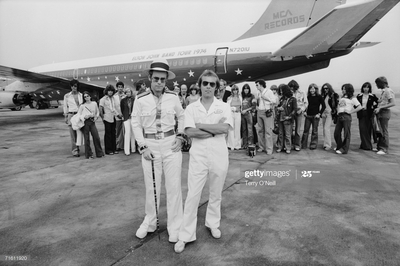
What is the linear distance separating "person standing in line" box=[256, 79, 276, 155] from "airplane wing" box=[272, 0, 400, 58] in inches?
124

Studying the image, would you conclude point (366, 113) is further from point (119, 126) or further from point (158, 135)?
point (119, 126)

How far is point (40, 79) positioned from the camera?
1509cm

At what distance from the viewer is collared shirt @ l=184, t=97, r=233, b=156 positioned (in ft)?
8.55

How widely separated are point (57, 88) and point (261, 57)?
534 inches

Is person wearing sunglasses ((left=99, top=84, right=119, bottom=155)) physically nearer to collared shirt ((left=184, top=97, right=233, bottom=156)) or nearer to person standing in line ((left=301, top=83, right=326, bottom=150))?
collared shirt ((left=184, top=97, right=233, bottom=156))

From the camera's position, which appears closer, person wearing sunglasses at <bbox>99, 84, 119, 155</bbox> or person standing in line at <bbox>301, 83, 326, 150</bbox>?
person wearing sunglasses at <bbox>99, 84, 119, 155</bbox>

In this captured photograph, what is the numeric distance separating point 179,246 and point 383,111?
6608mm

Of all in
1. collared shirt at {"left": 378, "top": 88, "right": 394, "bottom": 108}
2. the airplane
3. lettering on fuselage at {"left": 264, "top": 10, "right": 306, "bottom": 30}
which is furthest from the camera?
lettering on fuselage at {"left": 264, "top": 10, "right": 306, "bottom": 30}

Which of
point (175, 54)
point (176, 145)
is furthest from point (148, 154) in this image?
point (175, 54)

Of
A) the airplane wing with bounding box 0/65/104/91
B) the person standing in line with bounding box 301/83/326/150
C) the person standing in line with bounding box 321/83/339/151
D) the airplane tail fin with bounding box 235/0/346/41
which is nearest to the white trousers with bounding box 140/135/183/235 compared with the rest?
the person standing in line with bounding box 301/83/326/150

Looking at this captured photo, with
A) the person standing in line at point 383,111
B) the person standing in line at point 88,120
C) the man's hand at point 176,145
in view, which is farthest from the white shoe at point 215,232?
the person standing in line at point 383,111

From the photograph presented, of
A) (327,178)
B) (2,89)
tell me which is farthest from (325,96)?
(2,89)

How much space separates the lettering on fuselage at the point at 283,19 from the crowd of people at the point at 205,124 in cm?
520

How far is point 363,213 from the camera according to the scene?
125 inches
